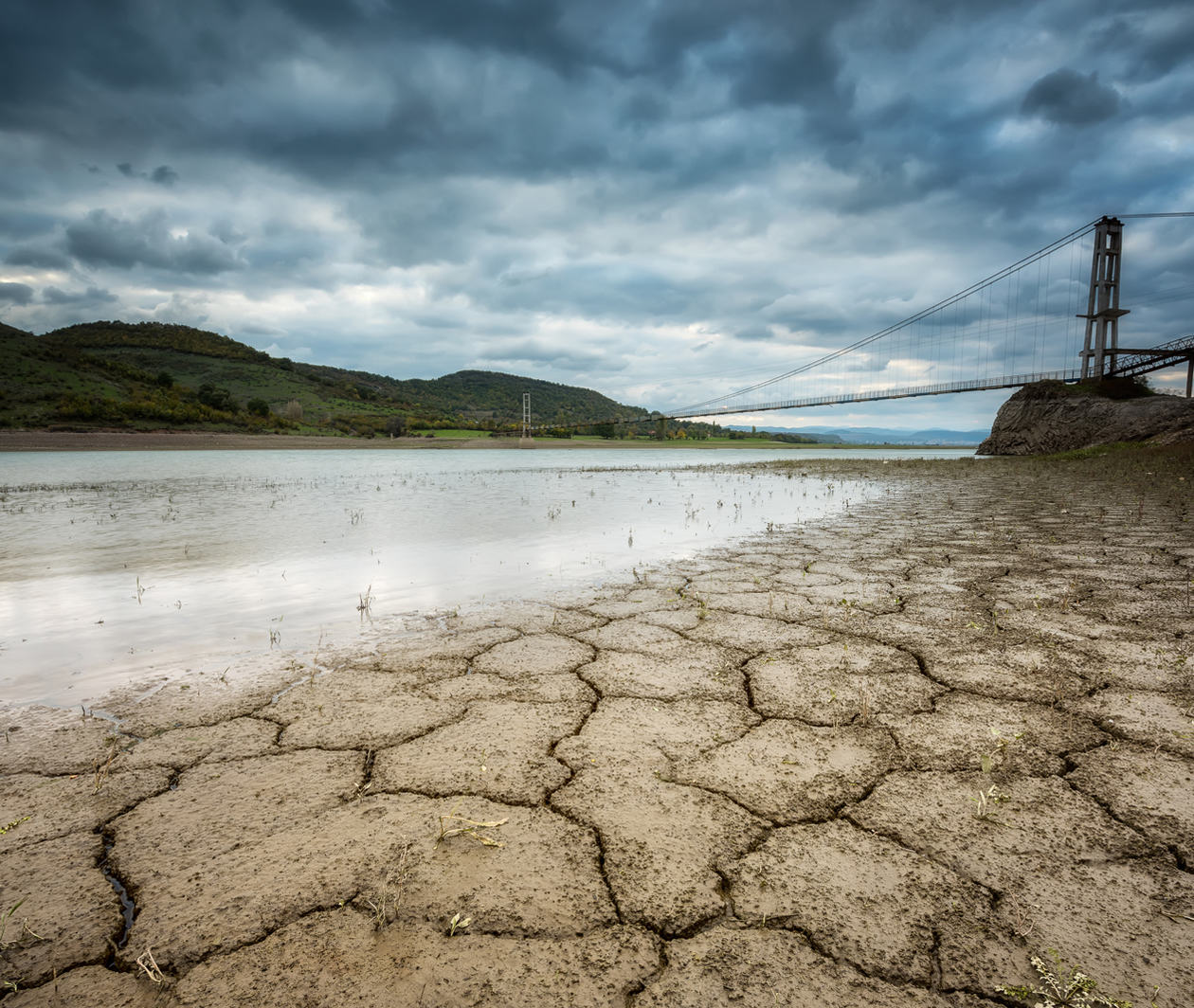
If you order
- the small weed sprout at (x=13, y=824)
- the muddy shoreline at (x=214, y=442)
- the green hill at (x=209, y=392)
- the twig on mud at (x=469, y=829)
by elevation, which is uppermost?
the green hill at (x=209, y=392)

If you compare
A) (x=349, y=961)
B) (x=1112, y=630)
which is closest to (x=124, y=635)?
(x=349, y=961)

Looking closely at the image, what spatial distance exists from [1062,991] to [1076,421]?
25206 mm

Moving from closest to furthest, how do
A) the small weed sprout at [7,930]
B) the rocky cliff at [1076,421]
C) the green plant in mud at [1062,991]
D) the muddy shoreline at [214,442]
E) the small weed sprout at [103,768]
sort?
1. the green plant in mud at [1062,991]
2. the small weed sprout at [7,930]
3. the small weed sprout at [103,768]
4. the rocky cliff at [1076,421]
5. the muddy shoreline at [214,442]

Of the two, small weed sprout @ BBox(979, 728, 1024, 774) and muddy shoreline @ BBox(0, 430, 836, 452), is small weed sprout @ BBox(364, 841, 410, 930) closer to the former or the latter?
small weed sprout @ BBox(979, 728, 1024, 774)

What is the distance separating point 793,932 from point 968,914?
13.9 inches

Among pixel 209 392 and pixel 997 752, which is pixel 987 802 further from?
pixel 209 392

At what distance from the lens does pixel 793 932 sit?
1093mm

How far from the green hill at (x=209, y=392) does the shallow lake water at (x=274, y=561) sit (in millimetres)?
38533

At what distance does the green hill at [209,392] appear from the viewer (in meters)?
40.3

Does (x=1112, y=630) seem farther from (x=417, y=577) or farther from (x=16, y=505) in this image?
(x=16, y=505)

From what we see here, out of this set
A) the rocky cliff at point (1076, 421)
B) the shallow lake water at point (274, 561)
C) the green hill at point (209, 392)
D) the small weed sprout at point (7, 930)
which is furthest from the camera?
the green hill at point (209, 392)

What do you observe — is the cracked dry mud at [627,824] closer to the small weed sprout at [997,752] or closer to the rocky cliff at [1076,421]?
the small weed sprout at [997,752]

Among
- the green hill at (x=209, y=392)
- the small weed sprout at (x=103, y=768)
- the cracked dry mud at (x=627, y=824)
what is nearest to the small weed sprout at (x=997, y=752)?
the cracked dry mud at (x=627, y=824)

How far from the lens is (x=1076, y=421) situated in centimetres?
2017
